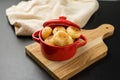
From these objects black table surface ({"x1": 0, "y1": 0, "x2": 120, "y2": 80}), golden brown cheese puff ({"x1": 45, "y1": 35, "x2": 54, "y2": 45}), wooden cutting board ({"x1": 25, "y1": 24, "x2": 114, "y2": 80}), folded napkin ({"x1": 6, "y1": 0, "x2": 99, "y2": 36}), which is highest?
golden brown cheese puff ({"x1": 45, "y1": 35, "x2": 54, "y2": 45})

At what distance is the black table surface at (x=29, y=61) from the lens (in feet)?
2.24

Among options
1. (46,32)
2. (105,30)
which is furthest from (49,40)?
(105,30)

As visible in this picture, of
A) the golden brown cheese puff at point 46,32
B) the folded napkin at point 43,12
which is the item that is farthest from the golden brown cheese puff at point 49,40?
the folded napkin at point 43,12

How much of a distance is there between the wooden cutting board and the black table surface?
17mm

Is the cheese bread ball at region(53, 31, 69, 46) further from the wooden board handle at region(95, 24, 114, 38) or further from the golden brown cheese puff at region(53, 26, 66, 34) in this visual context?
the wooden board handle at region(95, 24, 114, 38)

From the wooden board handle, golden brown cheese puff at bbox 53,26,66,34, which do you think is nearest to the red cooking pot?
golden brown cheese puff at bbox 53,26,66,34

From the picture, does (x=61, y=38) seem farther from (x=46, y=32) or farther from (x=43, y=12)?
(x=43, y=12)

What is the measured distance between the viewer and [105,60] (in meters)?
0.75

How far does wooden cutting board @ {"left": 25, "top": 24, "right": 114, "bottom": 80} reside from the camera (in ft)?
2.21

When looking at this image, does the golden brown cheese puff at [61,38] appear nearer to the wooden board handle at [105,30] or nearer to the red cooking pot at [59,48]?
the red cooking pot at [59,48]

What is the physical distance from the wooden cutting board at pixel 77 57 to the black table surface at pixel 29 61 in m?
0.02

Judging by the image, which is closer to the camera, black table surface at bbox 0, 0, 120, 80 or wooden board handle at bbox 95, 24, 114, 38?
black table surface at bbox 0, 0, 120, 80

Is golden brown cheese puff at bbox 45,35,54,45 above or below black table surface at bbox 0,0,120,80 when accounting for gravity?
above

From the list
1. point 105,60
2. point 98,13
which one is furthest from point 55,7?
point 105,60
